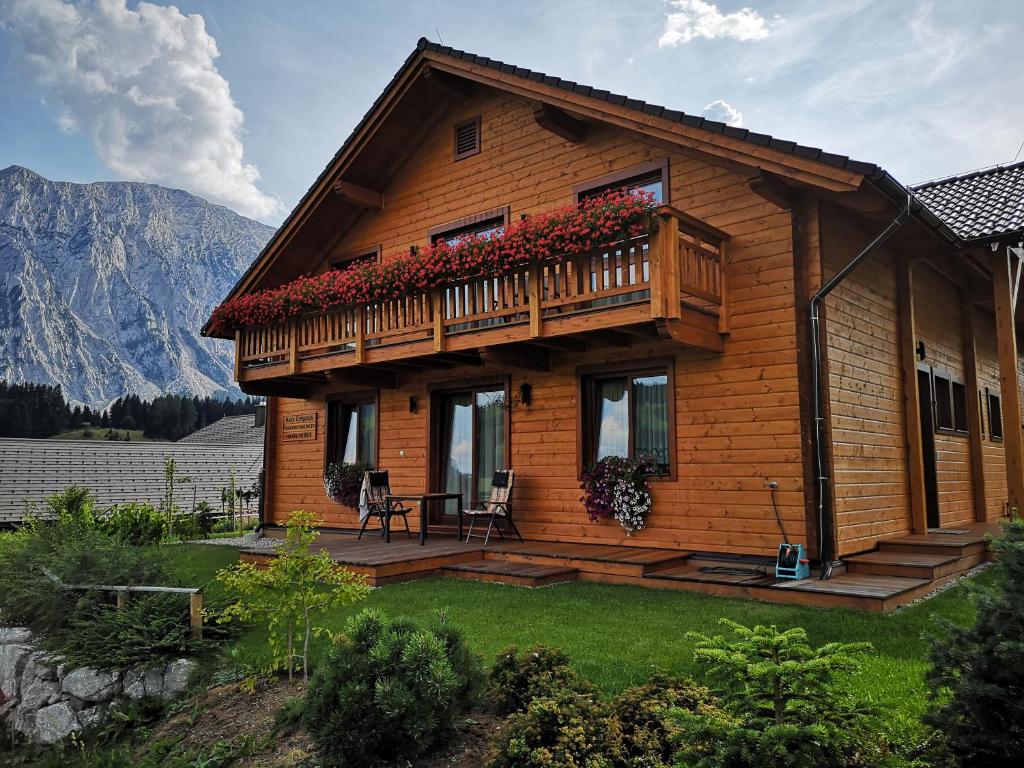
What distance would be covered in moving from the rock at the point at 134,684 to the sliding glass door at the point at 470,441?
5484 mm

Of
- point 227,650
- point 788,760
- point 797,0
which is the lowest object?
point 227,650

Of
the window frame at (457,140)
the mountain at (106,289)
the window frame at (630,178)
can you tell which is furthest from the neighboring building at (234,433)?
the mountain at (106,289)

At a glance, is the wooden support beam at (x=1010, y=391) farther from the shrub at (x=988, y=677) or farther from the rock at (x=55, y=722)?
the rock at (x=55, y=722)

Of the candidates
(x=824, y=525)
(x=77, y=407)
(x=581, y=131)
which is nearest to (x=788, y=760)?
(x=824, y=525)

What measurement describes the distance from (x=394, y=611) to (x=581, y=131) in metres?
6.42

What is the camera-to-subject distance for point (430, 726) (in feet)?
11.3

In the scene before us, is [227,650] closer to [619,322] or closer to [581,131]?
[619,322]

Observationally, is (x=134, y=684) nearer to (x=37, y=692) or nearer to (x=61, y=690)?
(x=61, y=690)

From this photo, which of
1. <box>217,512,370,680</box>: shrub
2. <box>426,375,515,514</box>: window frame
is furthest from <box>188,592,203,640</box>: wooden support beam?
<box>426,375,515,514</box>: window frame

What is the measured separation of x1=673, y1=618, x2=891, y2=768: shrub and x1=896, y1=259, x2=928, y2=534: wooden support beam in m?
7.27

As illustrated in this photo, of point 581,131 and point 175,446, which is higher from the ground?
point 581,131

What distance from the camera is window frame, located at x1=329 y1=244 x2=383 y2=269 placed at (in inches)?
479

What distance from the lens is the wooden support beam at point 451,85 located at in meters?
10.9

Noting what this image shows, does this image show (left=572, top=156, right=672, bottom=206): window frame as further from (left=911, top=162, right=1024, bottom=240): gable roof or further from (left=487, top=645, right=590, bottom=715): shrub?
(left=487, top=645, right=590, bottom=715): shrub
